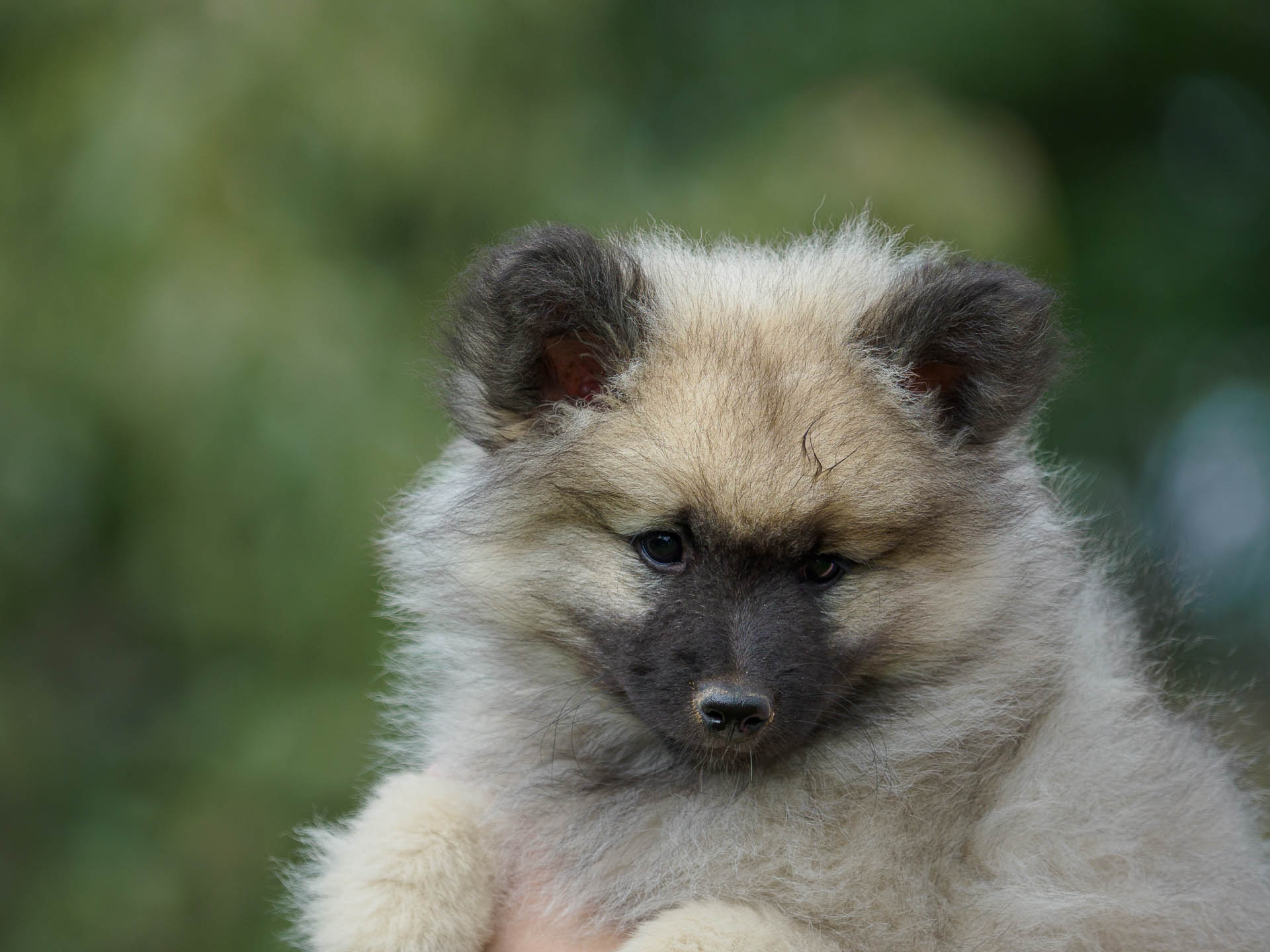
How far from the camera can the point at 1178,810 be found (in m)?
2.94

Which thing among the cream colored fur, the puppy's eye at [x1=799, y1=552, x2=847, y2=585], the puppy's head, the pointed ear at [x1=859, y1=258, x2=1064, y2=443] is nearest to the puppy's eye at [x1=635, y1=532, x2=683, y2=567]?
the puppy's head

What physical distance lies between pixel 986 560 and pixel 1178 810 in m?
0.73

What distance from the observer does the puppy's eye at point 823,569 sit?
2.81 m

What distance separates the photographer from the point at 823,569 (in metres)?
2.83

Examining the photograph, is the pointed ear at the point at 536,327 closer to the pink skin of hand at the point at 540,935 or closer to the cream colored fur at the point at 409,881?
the cream colored fur at the point at 409,881

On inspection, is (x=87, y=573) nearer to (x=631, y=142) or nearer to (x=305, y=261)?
(x=305, y=261)

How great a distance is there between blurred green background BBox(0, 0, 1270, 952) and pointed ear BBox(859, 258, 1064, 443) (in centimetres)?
Result: 123

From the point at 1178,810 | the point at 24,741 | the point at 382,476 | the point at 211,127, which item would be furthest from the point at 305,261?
the point at 1178,810

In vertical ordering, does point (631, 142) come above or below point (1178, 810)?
above

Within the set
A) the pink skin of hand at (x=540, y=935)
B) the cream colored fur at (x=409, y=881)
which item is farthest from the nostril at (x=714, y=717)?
the cream colored fur at (x=409, y=881)

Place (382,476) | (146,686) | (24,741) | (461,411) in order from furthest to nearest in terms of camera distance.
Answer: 1. (146,686)
2. (24,741)
3. (382,476)
4. (461,411)

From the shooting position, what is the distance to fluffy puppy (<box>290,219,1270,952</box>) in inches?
108

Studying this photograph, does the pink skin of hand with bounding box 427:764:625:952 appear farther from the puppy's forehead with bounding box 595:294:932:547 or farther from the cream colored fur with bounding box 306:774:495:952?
the puppy's forehead with bounding box 595:294:932:547

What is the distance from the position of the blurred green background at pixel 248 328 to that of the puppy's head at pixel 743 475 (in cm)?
129
